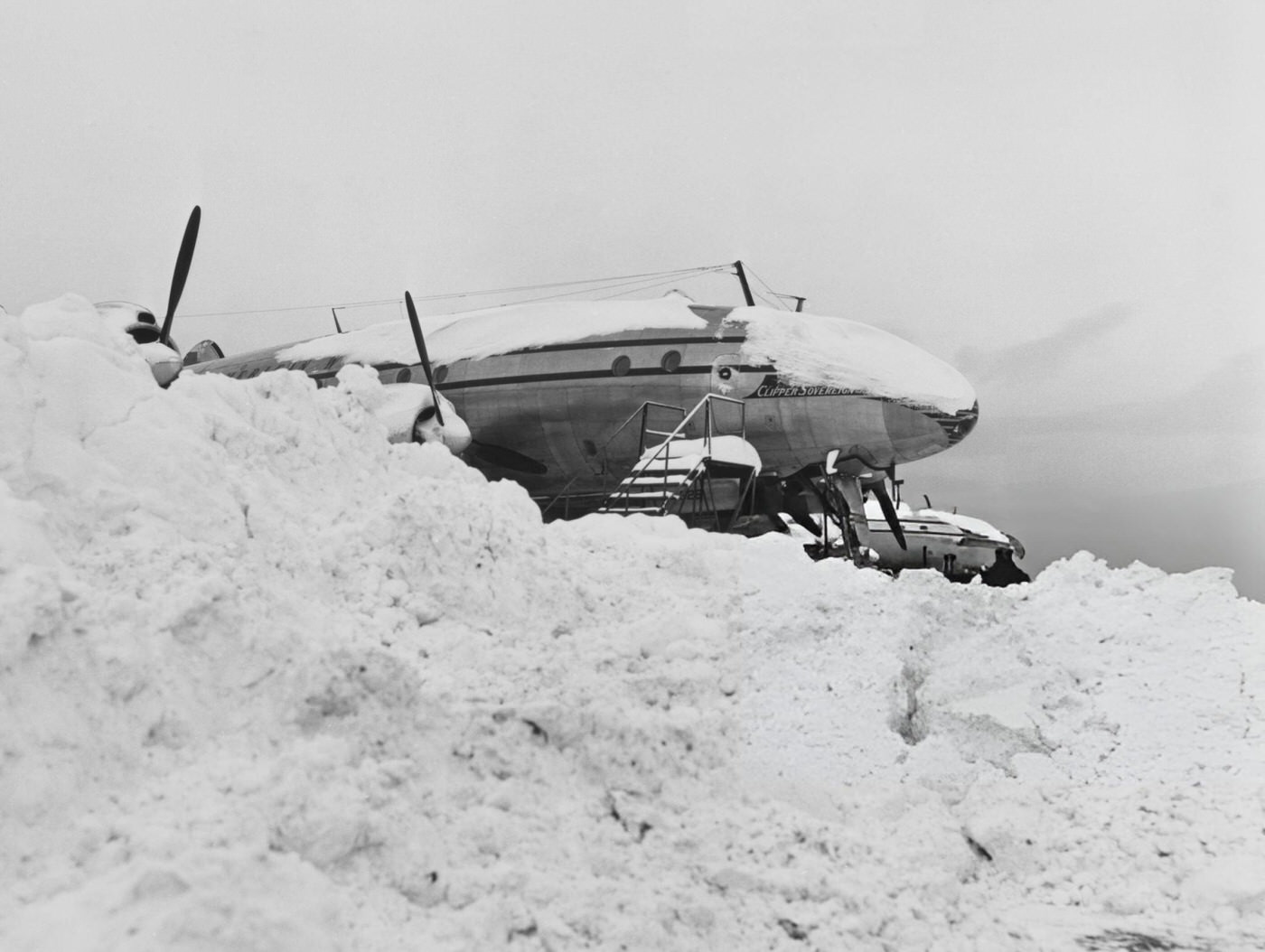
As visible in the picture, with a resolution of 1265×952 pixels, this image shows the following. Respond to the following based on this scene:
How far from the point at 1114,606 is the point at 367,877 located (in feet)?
16.4

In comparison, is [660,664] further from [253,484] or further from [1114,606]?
[1114,606]

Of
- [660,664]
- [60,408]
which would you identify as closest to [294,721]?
[660,664]

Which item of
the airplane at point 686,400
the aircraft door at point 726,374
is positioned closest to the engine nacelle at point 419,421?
the airplane at point 686,400

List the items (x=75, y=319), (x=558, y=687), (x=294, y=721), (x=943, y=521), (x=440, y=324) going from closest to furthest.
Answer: (x=294, y=721) → (x=558, y=687) → (x=75, y=319) → (x=440, y=324) → (x=943, y=521)

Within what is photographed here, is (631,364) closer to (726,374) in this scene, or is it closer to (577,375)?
(577,375)

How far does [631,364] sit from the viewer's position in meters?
16.3

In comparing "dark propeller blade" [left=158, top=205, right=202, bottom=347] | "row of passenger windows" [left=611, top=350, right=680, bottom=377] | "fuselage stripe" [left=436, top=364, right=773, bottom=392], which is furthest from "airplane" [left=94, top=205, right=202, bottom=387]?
"row of passenger windows" [left=611, top=350, right=680, bottom=377]

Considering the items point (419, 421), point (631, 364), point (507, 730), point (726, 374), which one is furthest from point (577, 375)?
point (507, 730)

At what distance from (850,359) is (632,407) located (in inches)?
153

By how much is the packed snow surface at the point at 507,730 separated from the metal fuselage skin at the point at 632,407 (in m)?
9.28

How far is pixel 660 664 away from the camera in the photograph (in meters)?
4.39

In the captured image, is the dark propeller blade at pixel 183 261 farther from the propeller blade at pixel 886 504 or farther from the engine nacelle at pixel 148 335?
the propeller blade at pixel 886 504

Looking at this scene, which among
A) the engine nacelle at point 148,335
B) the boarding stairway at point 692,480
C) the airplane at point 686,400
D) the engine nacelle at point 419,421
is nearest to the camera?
the engine nacelle at point 148,335

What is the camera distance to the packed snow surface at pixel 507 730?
9.09 ft
